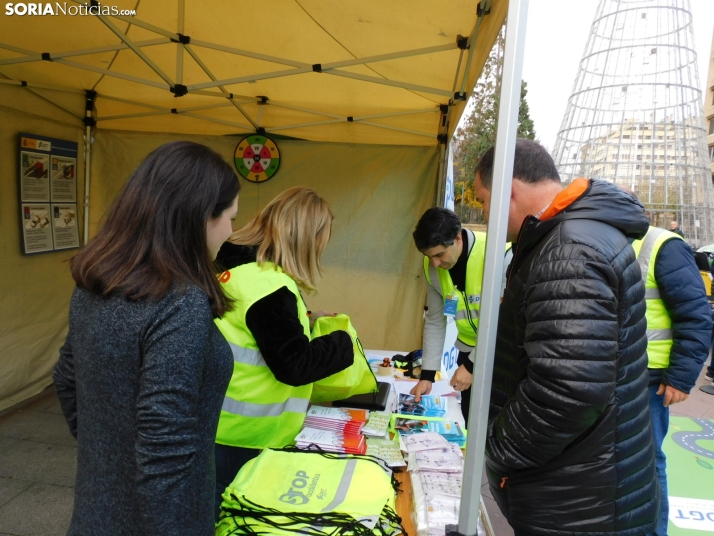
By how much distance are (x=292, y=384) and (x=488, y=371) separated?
65cm

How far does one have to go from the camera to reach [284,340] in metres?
1.40

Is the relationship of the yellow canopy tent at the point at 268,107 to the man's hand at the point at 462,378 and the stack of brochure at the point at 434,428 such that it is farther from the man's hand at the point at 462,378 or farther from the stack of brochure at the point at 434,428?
the stack of brochure at the point at 434,428

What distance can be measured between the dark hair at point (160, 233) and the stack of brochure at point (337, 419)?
89cm

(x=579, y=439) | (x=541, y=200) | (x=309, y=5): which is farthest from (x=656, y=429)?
(x=309, y=5)

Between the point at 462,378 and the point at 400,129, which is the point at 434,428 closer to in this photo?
the point at 462,378

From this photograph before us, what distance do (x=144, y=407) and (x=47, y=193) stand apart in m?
3.84

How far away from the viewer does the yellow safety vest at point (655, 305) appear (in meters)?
2.06

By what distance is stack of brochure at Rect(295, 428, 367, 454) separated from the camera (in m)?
1.54

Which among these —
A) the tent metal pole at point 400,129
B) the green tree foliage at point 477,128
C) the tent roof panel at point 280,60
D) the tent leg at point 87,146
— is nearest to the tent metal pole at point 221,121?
the tent roof panel at point 280,60

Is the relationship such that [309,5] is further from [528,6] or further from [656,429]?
[656,429]

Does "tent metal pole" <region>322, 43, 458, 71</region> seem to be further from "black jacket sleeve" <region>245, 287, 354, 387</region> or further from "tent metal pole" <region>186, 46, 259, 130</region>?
"black jacket sleeve" <region>245, 287, 354, 387</region>

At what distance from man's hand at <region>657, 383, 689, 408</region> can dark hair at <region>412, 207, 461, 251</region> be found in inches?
44.9

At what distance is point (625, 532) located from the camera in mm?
1138

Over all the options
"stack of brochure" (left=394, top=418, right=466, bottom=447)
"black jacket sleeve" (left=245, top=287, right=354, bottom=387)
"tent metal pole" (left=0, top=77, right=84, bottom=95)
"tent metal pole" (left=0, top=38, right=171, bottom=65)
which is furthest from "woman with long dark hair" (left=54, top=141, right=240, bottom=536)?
"tent metal pole" (left=0, top=77, right=84, bottom=95)
